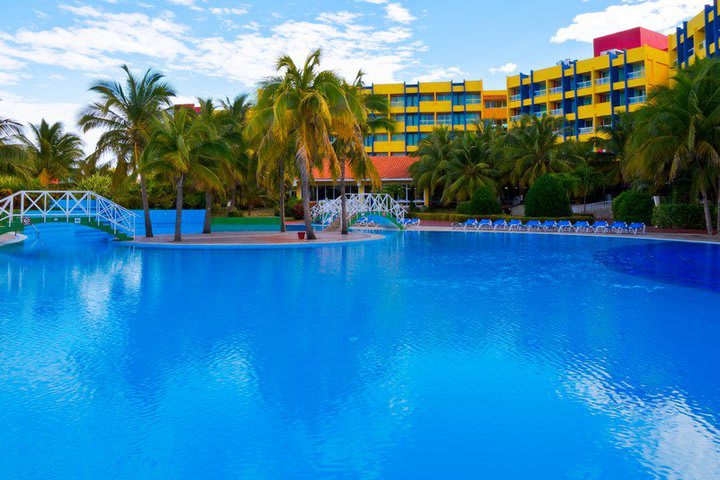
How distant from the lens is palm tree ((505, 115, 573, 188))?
36.6 meters

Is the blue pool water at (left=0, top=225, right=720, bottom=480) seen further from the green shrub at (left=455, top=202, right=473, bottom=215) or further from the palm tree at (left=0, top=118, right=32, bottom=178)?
A: the green shrub at (left=455, top=202, right=473, bottom=215)

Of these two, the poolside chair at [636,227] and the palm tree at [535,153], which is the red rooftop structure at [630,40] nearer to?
the palm tree at [535,153]

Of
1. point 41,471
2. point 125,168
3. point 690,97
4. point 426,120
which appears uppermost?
point 426,120

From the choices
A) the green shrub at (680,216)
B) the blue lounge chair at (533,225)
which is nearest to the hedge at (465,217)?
the blue lounge chair at (533,225)

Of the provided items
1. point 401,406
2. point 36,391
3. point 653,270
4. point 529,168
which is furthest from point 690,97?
point 36,391

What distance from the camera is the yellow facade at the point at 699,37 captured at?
4056cm

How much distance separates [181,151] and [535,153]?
24.1 m

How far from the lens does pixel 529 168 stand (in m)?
37.0

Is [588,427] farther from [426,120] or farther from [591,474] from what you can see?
[426,120]

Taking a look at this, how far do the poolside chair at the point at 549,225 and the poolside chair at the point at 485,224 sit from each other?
295 cm

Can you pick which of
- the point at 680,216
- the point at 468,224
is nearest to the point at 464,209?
the point at 468,224

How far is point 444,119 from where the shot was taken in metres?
68.3

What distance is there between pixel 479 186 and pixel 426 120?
32272 mm

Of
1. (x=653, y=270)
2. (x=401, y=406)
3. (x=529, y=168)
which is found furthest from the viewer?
(x=529, y=168)
